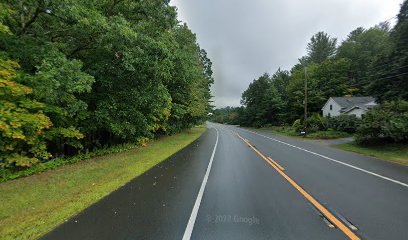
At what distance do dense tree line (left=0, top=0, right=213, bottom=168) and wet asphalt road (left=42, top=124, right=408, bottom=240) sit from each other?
14.8 ft

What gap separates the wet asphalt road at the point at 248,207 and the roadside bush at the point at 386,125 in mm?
8570

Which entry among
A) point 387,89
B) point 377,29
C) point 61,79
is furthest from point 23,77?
point 377,29

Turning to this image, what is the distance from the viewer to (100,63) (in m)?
13.1

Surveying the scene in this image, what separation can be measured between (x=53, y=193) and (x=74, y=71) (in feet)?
15.7

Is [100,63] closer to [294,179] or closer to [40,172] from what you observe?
[40,172]

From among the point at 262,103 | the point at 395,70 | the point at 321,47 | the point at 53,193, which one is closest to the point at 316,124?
the point at 395,70

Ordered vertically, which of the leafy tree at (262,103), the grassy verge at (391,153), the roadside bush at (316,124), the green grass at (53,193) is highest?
the leafy tree at (262,103)

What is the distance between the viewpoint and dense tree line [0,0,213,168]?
29.0ft

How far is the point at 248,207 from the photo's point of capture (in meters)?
5.51

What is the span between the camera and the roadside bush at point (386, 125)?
1598 centimetres

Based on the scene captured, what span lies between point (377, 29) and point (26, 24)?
76.1 meters

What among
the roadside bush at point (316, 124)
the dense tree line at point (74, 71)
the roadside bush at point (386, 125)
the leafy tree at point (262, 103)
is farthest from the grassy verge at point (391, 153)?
the leafy tree at point (262, 103)

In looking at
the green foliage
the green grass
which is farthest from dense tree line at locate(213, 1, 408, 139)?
the green foliage

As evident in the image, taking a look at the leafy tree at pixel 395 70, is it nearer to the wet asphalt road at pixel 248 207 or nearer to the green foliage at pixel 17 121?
the wet asphalt road at pixel 248 207
